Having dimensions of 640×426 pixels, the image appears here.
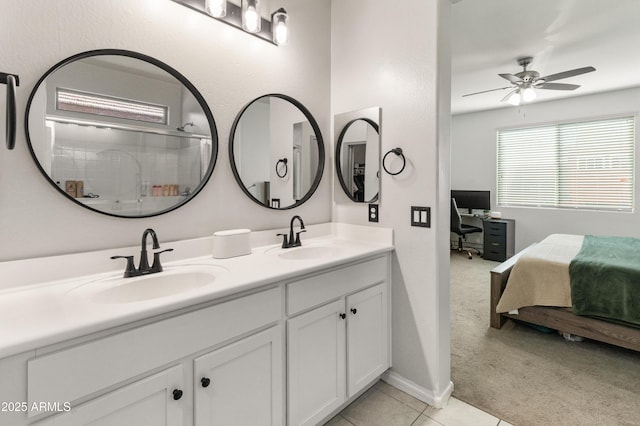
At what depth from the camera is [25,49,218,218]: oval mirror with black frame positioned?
1204mm

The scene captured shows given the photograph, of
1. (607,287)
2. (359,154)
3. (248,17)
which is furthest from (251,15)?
(607,287)

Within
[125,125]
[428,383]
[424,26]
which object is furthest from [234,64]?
[428,383]

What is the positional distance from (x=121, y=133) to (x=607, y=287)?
10.5 feet

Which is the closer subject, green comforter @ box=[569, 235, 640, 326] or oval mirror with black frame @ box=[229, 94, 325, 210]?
oval mirror with black frame @ box=[229, 94, 325, 210]

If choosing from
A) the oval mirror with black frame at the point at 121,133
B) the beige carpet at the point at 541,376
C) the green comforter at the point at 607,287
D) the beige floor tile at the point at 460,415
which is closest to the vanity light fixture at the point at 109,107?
the oval mirror with black frame at the point at 121,133

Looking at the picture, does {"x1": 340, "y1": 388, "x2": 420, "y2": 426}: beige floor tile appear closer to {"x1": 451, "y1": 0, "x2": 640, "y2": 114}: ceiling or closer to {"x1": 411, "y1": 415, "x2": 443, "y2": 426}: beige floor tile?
{"x1": 411, "y1": 415, "x2": 443, "y2": 426}: beige floor tile

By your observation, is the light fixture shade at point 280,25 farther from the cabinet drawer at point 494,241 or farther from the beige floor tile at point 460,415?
the cabinet drawer at point 494,241

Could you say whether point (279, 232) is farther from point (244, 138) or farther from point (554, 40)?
point (554, 40)

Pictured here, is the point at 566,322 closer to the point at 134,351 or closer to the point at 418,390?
the point at 418,390

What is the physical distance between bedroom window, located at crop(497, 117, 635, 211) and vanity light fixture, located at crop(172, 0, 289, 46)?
4952 mm

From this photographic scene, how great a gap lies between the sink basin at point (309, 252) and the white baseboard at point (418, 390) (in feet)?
2.80

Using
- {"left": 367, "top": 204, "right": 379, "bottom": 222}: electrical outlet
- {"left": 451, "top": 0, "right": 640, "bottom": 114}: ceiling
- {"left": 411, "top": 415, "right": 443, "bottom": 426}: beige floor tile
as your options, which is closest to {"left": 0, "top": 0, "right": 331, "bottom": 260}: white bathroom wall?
{"left": 367, "top": 204, "right": 379, "bottom": 222}: electrical outlet

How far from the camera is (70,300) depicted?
100 centimetres

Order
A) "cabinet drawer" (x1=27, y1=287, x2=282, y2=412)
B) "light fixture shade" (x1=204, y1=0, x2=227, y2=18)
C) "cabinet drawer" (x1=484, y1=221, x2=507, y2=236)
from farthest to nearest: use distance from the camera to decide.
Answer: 1. "cabinet drawer" (x1=484, y1=221, x2=507, y2=236)
2. "light fixture shade" (x1=204, y1=0, x2=227, y2=18)
3. "cabinet drawer" (x1=27, y1=287, x2=282, y2=412)
